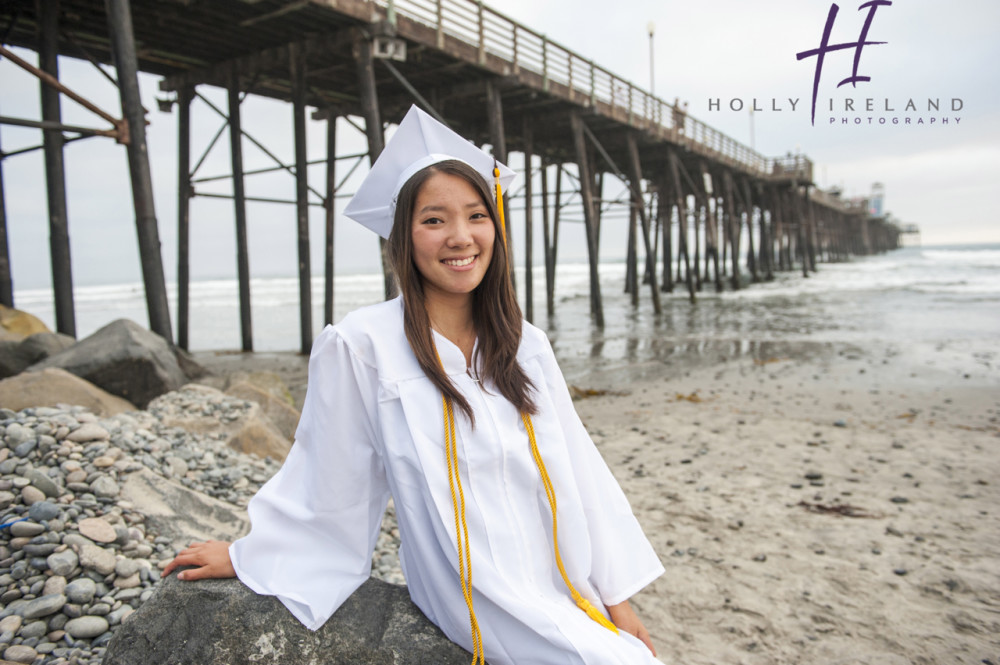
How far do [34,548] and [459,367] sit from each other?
1744 millimetres

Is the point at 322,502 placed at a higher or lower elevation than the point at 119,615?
higher

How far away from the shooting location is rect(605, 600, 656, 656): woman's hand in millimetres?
1516

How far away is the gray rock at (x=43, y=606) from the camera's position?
6.31ft

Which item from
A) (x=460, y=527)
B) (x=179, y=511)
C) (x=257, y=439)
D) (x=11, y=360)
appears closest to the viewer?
(x=460, y=527)

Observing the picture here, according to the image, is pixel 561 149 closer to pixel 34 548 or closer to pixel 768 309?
pixel 768 309

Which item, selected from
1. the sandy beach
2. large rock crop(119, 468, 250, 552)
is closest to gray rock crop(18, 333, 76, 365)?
large rock crop(119, 468, 250, 552)

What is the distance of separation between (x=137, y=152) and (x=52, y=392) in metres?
2.92

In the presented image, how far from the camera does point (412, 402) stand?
1.39m

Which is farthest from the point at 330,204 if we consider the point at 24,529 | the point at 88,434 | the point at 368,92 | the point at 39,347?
the point at 24,529

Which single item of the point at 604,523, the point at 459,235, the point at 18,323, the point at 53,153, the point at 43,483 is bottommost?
the point at 43,483

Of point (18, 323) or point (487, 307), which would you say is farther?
point (18, 323)

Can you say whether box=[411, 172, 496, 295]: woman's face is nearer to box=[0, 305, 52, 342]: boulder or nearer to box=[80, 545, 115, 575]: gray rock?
box=[80, 545, 115, 575]: gray rock

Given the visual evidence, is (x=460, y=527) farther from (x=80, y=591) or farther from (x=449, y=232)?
(x=80, y=591)

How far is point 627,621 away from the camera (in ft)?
5.00
